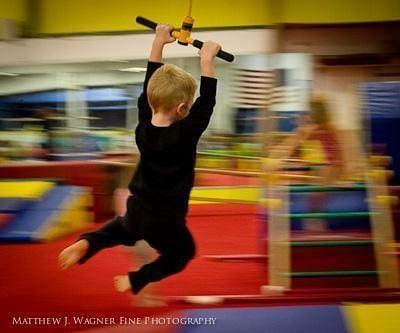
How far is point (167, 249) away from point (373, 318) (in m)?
0.58

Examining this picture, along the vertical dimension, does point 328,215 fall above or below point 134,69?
below

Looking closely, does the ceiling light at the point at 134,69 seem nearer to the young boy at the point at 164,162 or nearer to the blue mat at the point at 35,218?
the blue mat at the point at 35,218

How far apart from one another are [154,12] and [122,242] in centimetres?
164

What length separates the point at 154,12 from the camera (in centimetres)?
258

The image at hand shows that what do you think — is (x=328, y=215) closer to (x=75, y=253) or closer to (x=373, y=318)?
(x=373, y=318)

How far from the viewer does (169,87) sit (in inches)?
44.1

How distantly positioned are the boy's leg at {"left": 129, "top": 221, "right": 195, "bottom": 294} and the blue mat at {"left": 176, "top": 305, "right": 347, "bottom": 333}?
20 centimetres

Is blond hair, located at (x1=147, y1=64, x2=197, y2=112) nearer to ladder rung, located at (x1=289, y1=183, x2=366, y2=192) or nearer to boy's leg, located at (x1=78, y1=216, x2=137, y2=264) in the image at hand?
boy's leg, located at (x1=78, y1=216, x2=137, y2=264)

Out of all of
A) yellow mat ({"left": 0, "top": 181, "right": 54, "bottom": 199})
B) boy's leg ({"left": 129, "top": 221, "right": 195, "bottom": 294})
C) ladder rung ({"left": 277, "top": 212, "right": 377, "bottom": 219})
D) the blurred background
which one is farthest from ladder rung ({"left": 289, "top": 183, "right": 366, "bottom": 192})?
yellow mat ({"left": 0, "top": 181, "right": 54, "bottom": 199})

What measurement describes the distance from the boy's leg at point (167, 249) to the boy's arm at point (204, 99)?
8.2 inches

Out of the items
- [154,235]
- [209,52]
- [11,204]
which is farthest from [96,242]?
[11,204]

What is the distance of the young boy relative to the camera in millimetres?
1122

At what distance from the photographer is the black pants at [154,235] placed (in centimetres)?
115

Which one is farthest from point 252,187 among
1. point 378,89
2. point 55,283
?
point 55,283
